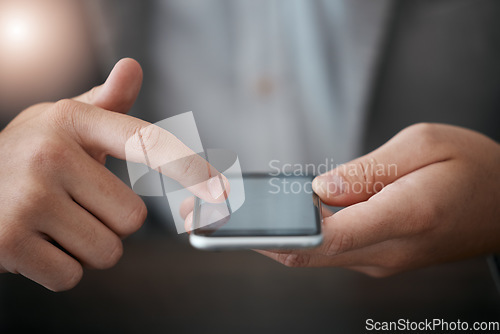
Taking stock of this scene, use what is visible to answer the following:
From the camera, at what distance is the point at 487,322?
21.7 inches

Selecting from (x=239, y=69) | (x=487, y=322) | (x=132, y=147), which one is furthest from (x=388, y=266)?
(x=239, y=69)

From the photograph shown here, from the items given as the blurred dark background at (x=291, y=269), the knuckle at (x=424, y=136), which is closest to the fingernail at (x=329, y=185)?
the knuckle at (x=424, y=136)

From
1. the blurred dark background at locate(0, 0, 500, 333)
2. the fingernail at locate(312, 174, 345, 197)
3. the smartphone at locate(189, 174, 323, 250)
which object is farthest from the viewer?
the blurred dark background at locate(0, 0, 500, 333)

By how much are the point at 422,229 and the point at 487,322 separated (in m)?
0.23

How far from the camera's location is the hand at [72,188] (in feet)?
1.32

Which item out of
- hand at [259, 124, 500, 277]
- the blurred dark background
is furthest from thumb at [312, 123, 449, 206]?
the blurred dark background

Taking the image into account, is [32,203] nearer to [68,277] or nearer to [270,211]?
[68,277]

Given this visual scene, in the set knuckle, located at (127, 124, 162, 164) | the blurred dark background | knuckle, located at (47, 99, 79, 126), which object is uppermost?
knuckle, located at (47, 99, 79, 126)

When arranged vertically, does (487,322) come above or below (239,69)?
below

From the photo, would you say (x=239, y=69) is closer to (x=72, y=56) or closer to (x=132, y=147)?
(x=72, y=56)

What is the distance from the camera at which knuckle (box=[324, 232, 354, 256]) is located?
0.37 meters

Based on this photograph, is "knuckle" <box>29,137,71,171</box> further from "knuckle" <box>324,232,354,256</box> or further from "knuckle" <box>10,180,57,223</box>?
"knuckle" <box>324,232,354,256</box>

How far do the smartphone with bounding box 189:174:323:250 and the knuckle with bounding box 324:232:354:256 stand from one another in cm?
2

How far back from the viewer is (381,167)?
46 cm
